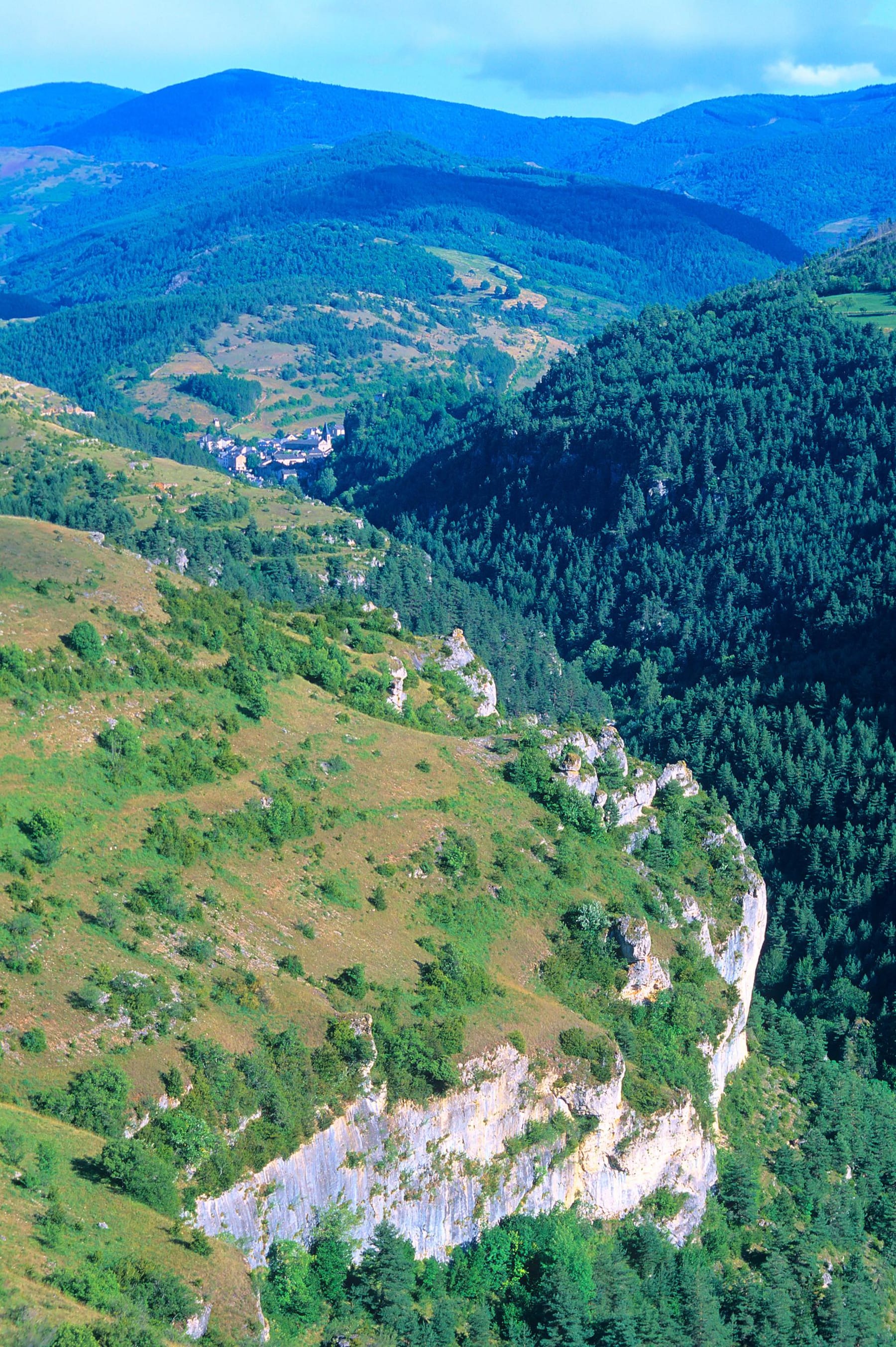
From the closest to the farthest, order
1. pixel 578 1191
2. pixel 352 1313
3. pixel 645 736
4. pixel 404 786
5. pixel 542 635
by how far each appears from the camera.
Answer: pixel 352 1313 → pixel 578 1191 → pixel 404 786 → pixel 645 736 → pixel 542 635

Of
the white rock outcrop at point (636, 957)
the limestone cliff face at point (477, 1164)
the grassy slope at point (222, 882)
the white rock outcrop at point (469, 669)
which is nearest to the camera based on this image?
the grassy slope at point (222, 882)

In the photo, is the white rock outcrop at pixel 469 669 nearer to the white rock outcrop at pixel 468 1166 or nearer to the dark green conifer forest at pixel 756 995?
the dark green conifer forest at pixel 756 995

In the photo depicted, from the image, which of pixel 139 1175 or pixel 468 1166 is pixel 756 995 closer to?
pixel 468 1166

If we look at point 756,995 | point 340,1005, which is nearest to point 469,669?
point 756,995

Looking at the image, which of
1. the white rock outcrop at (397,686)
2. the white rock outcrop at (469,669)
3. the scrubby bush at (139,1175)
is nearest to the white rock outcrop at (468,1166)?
the scrubby bush at (139,1175)

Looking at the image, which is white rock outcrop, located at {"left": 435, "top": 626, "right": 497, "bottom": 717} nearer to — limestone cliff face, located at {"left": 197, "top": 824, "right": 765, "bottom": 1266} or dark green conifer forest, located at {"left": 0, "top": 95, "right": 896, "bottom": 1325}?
dark green conifer forest, located at {"left": 0, "top": 95, "right": 896, "bottom": 1325}

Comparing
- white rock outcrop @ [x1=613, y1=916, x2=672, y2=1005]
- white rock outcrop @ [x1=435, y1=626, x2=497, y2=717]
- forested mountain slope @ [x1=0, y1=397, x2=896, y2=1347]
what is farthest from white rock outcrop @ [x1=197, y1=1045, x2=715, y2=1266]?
white rock outcrop @ [x1=435, y1=626, x2=497, y2=717]

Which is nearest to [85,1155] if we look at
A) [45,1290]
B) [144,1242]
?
[144,1242]

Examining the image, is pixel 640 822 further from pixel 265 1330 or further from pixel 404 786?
pixel 265 1330
